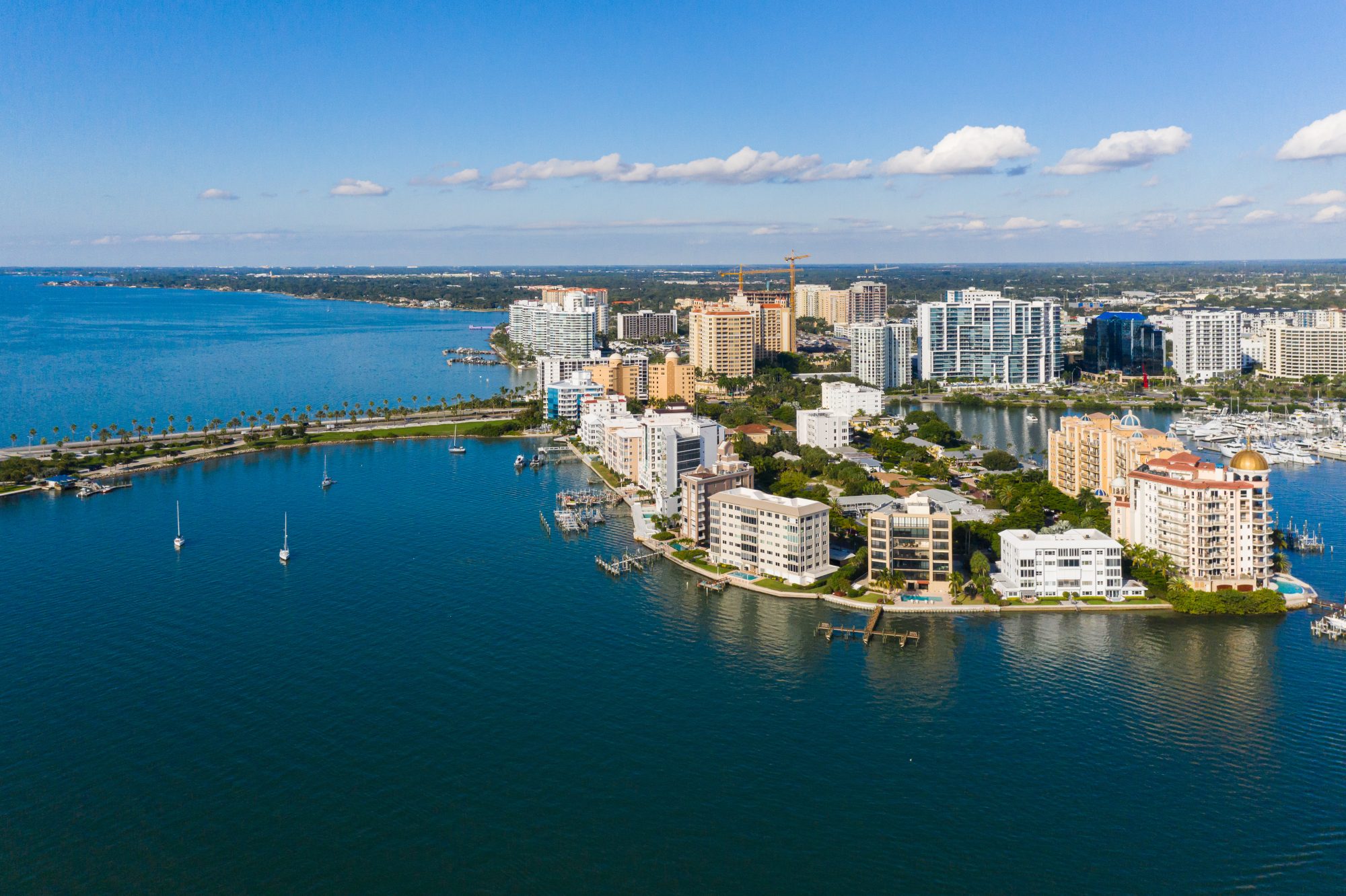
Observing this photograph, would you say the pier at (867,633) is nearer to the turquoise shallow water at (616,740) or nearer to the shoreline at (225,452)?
the turquoise shallow water at (616,740)

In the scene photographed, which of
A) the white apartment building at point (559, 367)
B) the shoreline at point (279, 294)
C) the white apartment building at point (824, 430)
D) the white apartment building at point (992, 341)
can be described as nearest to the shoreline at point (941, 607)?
the white apartment building at point (824, 430)

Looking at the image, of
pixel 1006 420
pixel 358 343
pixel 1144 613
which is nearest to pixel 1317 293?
pixel 1006 420

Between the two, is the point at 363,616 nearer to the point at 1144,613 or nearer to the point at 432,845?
the point at 432,845

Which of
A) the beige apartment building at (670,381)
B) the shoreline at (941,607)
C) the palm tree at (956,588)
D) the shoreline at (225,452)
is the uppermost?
the beige apartment building at (670,381)

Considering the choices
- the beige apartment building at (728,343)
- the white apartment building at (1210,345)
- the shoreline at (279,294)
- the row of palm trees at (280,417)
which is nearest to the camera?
the row of palm trees at (280,417)

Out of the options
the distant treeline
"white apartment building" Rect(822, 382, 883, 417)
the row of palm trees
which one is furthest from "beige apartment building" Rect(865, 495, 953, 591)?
the distant treeline

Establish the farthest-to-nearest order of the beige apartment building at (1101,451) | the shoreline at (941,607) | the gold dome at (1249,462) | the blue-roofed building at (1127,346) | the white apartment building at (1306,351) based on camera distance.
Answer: the blue-roofed building at (1127,346) → the white apartment building at (1306,351) → the beige apartment building at (1101,451) → the gold dome at (1249,462) → the shoreline at (941,607)
